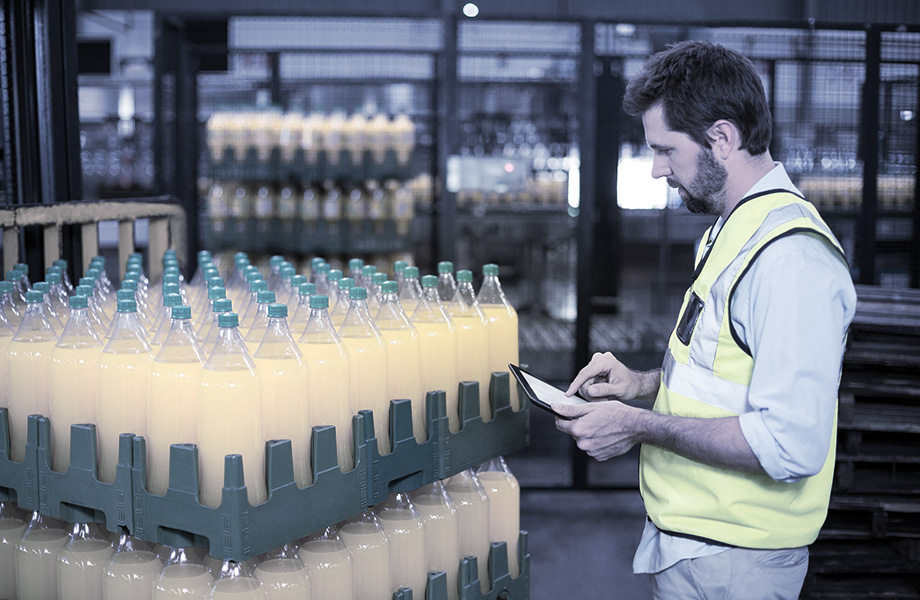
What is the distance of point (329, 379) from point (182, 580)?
49 cm

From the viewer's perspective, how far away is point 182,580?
1.74 metres

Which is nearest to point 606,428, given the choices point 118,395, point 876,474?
point 118,395

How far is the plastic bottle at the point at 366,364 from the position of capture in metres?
1.94

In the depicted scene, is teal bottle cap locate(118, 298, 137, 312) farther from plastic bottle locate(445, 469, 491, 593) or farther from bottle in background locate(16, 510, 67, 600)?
plastic bottle locate(445, 469, 491, 593)

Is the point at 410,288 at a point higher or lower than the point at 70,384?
higher

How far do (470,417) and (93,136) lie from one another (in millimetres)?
13376

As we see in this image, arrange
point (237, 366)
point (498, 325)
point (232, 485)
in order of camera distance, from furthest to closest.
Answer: point (498, 325) < point (237, 366) < point (232, 485)

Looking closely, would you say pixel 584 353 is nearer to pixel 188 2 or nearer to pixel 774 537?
pixel 774 537

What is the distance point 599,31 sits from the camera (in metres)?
6.27

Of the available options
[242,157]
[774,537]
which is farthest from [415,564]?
[242,157]

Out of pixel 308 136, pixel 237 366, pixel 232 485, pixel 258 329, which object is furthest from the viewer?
A: pixel 308 136

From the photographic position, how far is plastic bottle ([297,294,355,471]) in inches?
72.1

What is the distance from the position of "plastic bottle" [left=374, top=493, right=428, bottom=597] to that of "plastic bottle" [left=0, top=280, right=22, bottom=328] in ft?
3.50

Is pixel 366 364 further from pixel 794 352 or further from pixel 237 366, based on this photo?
pixel 794 352
